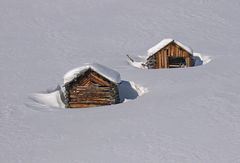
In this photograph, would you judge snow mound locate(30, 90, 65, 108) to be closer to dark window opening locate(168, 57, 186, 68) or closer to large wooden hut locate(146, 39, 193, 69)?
large wooden hut locate(146, 39, 193, 69)

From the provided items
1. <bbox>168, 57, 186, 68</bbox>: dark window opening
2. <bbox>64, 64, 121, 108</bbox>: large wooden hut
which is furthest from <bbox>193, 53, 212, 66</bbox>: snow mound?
<bbox>64, 64, 121, 108</bbox>: large wooden hut

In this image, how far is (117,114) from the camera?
19328 mm

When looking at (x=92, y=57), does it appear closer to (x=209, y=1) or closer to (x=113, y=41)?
(x=113, y=41)

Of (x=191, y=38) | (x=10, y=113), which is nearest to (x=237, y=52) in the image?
(x=191, y=38)

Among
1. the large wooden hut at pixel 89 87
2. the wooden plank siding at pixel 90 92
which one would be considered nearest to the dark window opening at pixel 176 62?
the large wooden hut at pixel 89 87

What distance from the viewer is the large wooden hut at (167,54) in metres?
28.6

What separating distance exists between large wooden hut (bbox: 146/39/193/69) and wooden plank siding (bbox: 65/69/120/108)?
7.66 m

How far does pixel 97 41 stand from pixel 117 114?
19.0 m

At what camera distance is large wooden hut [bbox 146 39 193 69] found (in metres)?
28.6

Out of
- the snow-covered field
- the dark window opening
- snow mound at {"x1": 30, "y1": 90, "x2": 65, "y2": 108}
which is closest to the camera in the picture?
the snow-covered field

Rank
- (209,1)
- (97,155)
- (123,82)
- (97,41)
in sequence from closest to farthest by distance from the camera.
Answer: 1. (97,155)
2. (123,82)
3. (97,41)
4. (209,1)

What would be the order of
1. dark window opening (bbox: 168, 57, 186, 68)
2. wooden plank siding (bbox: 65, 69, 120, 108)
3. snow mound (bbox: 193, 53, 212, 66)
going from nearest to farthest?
wooden plank siding (bbox: 65, 69, 120, 108) → dark window opening (bbox: 168, 57, 186, 68) → snow mound (bbox: 193, 53, 212, 66)

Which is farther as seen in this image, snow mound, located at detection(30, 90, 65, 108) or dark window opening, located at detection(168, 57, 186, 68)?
dark window opening, located at detection(168, 57, 186, 68)

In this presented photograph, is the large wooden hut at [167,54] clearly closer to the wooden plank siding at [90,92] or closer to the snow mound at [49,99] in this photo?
the wooden plank siding at [90,92]
